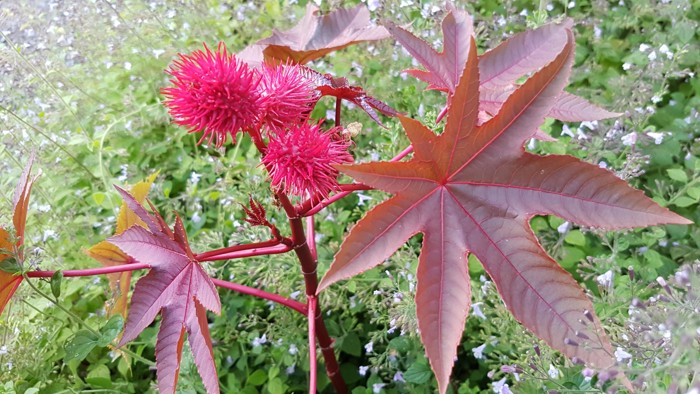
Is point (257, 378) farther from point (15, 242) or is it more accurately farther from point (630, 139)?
point (630, 139)

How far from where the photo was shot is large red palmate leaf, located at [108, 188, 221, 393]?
806 mm

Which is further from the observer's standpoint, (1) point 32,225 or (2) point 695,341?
(1) point 32,225

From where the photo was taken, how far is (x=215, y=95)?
2.31ft

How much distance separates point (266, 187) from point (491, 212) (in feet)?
2.68

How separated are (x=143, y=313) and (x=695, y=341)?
760 millimetres

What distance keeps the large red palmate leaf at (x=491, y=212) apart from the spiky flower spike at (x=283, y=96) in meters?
0.15

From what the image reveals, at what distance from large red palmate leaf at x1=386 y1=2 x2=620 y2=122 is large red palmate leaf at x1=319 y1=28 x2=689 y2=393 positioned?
0.67 feet

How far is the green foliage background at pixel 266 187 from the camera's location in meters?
1.21

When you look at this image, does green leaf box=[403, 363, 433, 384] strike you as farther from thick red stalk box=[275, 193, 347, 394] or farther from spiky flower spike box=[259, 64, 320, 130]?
spiky flower spike box=[259, 64, 320, 130]

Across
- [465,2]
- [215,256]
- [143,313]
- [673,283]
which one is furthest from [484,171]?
[465,2]

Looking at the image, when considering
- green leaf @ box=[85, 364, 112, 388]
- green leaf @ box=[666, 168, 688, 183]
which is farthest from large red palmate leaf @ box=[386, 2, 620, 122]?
green leaf @ box=[85, 364, 112, 388]

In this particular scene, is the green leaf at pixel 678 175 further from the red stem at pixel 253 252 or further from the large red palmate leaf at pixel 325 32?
the red stem at pixel 253 252

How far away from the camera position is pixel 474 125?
0.74 m

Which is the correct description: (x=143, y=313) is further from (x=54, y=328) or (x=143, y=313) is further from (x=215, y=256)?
(x=54, y=328)
